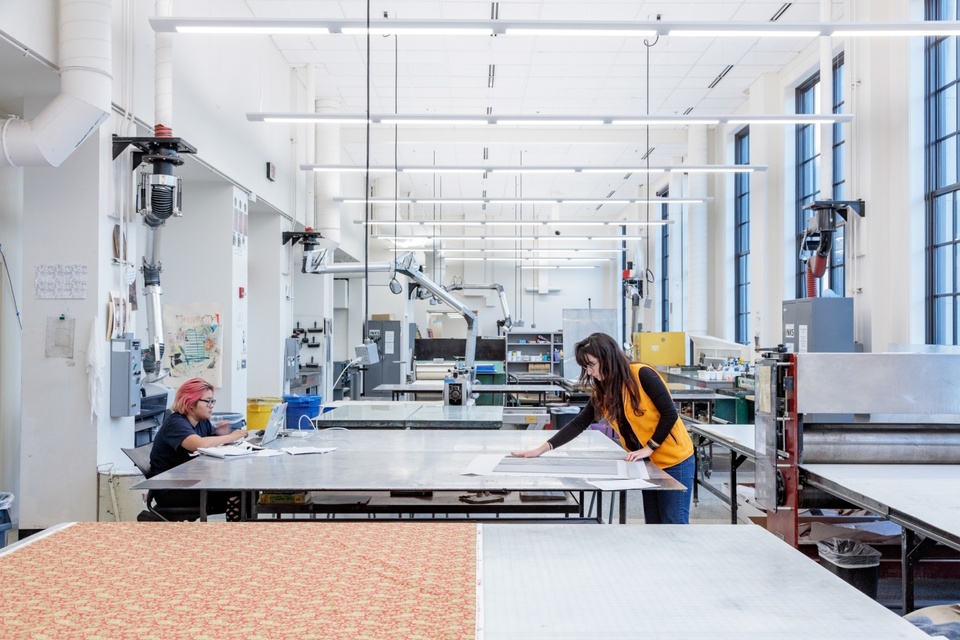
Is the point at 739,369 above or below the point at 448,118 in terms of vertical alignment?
below

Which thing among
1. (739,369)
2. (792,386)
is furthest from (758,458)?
(739,369)

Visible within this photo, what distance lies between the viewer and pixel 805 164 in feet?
28.6

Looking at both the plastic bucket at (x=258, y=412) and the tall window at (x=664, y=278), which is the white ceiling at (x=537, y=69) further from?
the tall window at (x=664, y=278)

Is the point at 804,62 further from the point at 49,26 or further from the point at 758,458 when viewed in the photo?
the point at 49,26

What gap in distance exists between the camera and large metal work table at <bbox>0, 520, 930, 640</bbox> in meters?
1.46

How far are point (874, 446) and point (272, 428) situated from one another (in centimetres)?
281

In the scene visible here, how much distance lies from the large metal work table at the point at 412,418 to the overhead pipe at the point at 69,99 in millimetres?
2117

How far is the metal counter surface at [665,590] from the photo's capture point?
1.45 meters

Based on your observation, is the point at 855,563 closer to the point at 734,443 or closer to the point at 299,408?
the point at 734,443

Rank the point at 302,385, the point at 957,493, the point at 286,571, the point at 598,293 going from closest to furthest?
the point at 286,571 → the point at 957,493 → the point at 302,385 → the point at 598,293

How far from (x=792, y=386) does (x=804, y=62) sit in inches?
242

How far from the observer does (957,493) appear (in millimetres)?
2645

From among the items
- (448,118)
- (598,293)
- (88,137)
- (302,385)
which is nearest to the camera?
(88,137)

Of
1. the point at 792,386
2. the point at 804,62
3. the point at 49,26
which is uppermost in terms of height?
the point at 804,62
